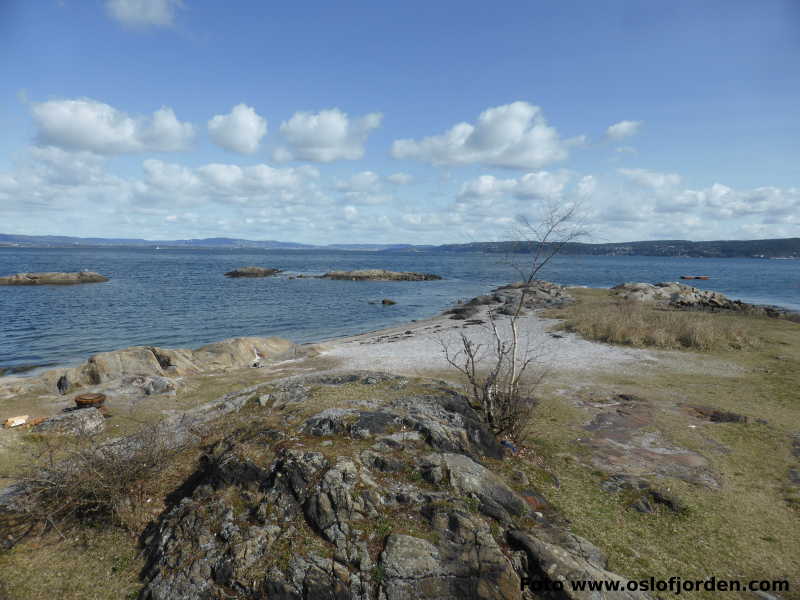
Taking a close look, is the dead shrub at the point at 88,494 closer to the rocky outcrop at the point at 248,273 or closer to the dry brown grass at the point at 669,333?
the dry brown grass at the point at 669,333

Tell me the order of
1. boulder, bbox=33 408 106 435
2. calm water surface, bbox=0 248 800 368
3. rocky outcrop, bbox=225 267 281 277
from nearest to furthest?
boulder, bbox=33 408 106 435
calm water surface, bbox=0 248 800 368
rocky outcrop, bbox=225 267 281 277

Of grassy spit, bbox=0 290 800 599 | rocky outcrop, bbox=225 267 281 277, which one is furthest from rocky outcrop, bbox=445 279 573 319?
rocky outcrop, bbox=225 267 281 277

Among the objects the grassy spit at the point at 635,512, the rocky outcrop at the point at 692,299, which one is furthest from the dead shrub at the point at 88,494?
the rocky outcrop at the point at 692,299

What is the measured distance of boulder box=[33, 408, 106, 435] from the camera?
11.8m

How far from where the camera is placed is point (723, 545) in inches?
289

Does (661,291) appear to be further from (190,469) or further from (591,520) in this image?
(190,469)

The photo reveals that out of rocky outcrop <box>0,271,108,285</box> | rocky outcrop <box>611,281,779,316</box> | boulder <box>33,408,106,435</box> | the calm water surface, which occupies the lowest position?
the calm water surface

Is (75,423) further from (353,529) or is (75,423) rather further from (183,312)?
(183,312)

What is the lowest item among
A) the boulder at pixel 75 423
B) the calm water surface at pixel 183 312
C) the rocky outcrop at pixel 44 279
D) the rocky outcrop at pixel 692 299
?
the calm water surface at pixel 183 312

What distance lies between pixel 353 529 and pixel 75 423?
408 inches

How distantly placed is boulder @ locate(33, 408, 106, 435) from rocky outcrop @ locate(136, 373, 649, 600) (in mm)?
5856

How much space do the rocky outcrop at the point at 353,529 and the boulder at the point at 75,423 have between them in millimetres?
5856

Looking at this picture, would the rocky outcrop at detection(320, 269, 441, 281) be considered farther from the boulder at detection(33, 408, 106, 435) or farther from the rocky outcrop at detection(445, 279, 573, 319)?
the boulder at detection(33, 408, 106, 435)

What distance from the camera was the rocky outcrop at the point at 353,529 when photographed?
561 centimetres
